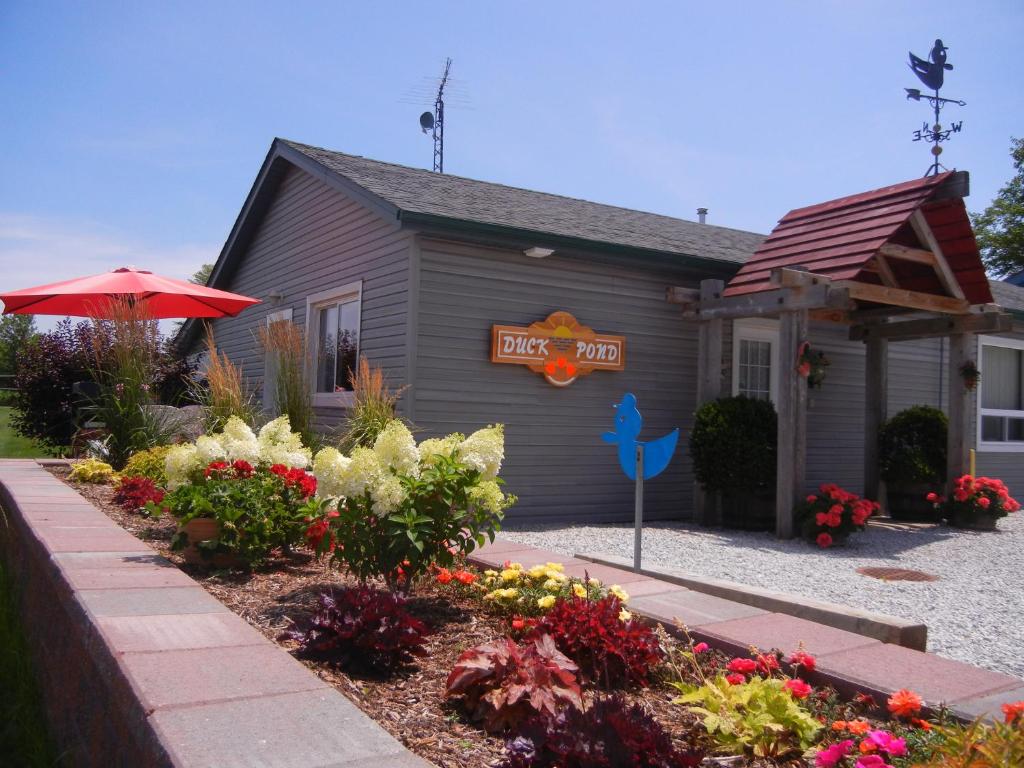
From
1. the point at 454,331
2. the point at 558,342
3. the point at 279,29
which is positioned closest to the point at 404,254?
the point at 454,331

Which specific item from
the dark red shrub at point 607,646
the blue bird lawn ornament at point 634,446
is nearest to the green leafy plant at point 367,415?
the blue bird lawn ornament at point 634,446

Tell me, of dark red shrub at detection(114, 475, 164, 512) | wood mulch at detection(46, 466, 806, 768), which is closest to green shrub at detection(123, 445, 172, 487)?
dark red shrub at detection(114, 475, 164, 512)

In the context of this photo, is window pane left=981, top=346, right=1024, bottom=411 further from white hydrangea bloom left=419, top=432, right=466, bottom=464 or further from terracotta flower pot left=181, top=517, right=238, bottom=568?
terracotta flower pot left=181, top=517, right=238, bottom=568

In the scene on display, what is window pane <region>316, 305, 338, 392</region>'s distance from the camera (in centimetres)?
920

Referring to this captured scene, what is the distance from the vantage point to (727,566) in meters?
5.77

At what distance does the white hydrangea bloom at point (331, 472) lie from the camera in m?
3.34

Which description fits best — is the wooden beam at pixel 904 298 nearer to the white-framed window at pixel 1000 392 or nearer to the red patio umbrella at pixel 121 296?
the white-framed window at pixel 1000 392

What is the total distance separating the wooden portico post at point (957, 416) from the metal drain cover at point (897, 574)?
322 cm

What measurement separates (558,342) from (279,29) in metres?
3.94

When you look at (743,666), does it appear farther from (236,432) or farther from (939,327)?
(939,327)

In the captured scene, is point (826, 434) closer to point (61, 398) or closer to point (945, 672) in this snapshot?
point (945, 672)

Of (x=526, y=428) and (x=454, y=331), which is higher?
(x=454, y=331)

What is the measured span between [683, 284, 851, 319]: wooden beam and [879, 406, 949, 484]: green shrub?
284 cm

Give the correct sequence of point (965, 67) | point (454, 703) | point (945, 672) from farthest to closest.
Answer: point (965, 67) < point (945, 672) < point (454, 703)
